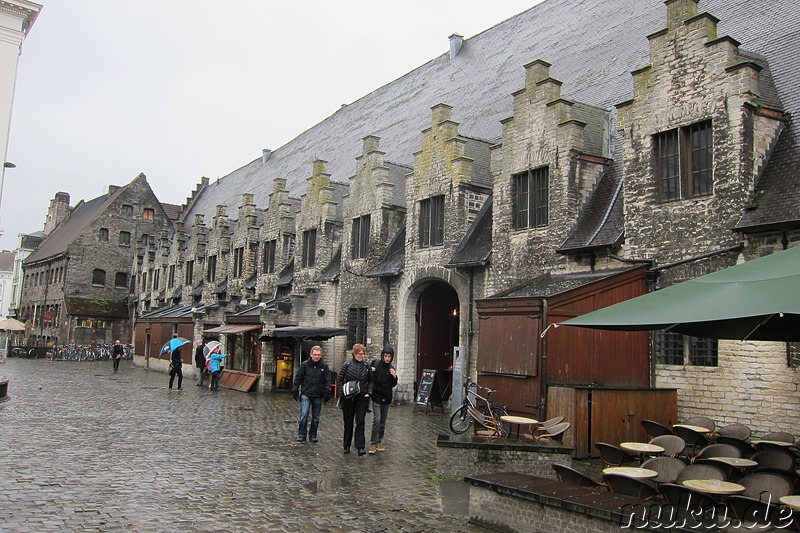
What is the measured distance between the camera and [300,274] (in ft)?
90.3

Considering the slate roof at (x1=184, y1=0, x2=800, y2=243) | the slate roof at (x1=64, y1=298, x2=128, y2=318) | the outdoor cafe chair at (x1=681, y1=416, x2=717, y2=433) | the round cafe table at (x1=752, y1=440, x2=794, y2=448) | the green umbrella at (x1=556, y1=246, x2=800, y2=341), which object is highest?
the slate roof at (x1=184, y1=0, x2=800, y2=243)

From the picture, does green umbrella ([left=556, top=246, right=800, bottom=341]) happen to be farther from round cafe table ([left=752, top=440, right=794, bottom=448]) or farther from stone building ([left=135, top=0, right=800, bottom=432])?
stone building ([left=135, top=0, right=800, bottom=432])

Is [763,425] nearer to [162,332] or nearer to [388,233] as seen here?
[388,233]

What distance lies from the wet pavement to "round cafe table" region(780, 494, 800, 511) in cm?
286

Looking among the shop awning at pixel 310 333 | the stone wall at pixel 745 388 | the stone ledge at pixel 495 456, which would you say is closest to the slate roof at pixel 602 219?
the stone wall at pixel 745 388

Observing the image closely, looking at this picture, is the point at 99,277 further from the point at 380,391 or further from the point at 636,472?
the point at 636,472

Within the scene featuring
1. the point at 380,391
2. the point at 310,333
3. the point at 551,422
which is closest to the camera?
the point at 551,422

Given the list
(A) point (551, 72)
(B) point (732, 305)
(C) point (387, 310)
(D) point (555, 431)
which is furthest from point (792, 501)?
(A) point (551, 72)

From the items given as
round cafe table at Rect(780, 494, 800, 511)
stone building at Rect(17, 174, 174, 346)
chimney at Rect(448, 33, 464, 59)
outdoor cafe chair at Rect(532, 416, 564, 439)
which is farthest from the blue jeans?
stone building at Rect(17, 174, 174, 346)

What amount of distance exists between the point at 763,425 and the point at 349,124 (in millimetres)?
28932

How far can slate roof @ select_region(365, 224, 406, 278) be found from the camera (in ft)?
69.0

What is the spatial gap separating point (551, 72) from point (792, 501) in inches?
767

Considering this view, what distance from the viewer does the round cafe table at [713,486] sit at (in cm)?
571

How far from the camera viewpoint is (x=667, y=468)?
22.2 feet
